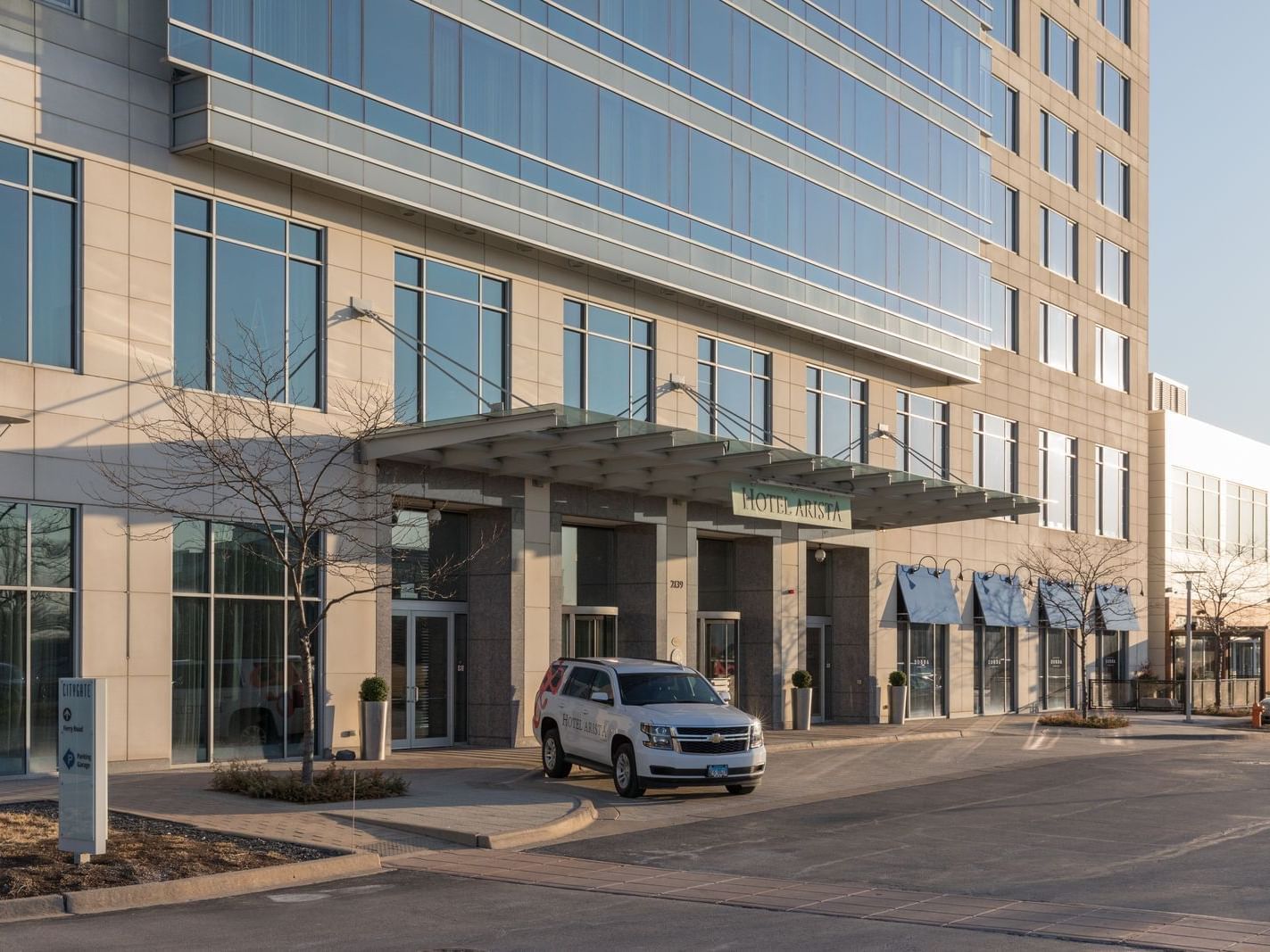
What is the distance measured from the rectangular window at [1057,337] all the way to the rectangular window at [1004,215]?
2.88m

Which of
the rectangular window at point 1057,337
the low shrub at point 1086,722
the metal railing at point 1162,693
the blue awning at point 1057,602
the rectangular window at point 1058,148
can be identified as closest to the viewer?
the low shrub at point 1086,722

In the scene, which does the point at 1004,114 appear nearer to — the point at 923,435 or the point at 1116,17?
the point at 1116,17

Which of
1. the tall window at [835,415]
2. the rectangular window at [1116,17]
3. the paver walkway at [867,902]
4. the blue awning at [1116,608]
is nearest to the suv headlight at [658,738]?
the paver walkway at [867,902]

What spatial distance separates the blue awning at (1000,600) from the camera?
44.7 metres

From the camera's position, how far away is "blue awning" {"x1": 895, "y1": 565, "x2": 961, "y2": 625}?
4084 centimetres

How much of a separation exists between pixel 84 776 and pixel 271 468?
966 cm

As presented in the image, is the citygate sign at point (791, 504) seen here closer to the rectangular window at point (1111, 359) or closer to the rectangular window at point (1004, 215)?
the rectangular window at point (1004, 215)

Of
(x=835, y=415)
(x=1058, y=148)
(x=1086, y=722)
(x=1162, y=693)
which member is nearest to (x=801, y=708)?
(x=835, y=415)

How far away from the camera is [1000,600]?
45719 millimetres

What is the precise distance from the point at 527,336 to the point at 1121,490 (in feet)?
108

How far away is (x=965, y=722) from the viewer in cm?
Answer: 4062

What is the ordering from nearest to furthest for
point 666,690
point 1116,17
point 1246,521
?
1. point 666,690
2. point 1116,17
3. point 1246,521

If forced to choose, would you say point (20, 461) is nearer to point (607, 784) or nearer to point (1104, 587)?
point (607, 784)

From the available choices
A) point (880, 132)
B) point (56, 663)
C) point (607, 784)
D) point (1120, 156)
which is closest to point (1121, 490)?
point (1120, 156)
